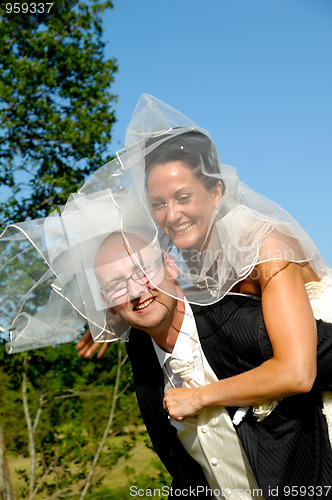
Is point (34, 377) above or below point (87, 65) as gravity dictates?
below

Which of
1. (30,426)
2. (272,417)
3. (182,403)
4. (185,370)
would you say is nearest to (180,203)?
(185,370)

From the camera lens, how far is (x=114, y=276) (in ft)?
8.86

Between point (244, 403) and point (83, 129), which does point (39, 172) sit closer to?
point (83, 129)

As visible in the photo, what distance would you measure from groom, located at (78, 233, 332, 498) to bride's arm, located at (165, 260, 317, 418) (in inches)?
4.6

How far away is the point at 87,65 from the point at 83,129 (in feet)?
2.80

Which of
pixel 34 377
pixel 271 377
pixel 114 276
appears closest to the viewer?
pixel 271 377

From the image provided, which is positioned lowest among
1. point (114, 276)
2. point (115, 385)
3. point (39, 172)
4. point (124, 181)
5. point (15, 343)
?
point (115, 385)

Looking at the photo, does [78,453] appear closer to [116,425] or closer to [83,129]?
[116,425]

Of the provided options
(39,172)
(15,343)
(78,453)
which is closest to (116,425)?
(78,453)

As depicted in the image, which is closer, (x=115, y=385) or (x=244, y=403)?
(x=244, y=403)

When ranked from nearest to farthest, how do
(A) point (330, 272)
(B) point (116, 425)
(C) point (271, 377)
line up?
(C) point (271, 377), (A) point (330, 272), (B) point (116, 425)

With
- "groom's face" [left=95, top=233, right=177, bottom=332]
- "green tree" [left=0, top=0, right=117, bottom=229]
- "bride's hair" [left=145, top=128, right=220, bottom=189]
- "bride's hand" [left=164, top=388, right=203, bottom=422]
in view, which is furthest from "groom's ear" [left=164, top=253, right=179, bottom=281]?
"green tree" [left=0, top=0, right=117, bottom=229]

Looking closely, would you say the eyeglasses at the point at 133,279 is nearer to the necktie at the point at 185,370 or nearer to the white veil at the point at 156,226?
the white veil at the point at 156,226

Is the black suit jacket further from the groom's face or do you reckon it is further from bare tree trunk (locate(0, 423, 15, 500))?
bare tree trunk (locate(0, 423, 15, 500))
